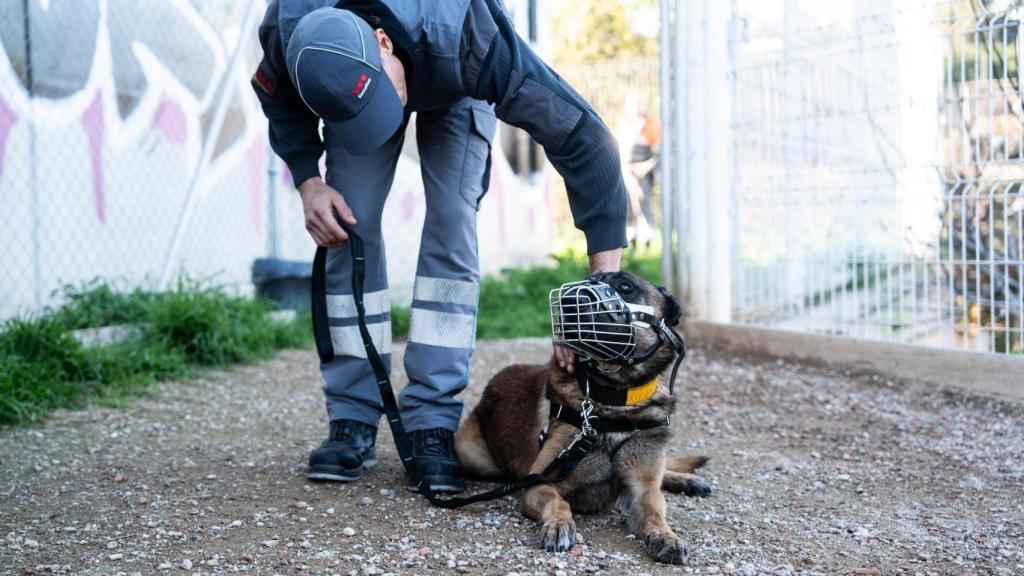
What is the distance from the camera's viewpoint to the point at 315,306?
3094mm

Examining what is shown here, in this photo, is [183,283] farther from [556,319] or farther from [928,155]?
[928,155]

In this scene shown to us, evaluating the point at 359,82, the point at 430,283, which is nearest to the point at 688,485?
the point at 430,283

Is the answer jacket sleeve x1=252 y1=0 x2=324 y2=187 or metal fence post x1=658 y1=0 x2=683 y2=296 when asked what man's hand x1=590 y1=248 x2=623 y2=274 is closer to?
jacket sleeve x1=252 y1=0 x2=324 y2=187

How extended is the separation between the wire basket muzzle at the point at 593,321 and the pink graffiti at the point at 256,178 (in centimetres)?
463

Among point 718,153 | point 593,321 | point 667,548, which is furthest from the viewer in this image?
point 718,153

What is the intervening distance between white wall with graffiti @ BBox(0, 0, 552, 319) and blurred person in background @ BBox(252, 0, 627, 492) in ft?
8.99

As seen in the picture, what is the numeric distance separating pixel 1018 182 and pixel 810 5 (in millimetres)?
1739

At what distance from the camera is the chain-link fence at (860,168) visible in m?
4.51

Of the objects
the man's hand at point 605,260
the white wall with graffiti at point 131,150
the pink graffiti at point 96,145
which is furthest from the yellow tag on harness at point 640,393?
the pink graffiti at point 96,145

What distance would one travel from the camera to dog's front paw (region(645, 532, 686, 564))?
8.00 feet

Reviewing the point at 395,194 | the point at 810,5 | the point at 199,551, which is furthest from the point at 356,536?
the point at 395,194

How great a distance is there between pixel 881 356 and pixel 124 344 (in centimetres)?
400

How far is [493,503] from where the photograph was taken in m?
2.98

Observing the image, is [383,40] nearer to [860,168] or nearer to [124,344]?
[124,344]
